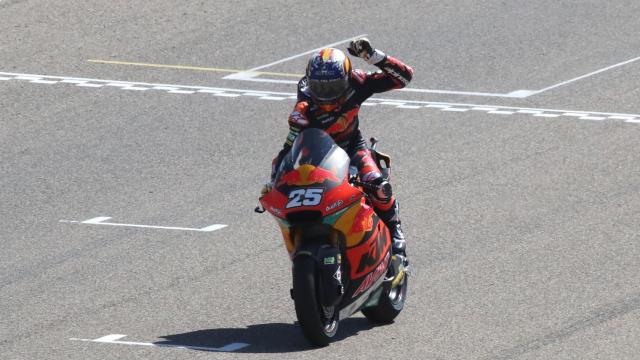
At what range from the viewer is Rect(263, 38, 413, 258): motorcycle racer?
11352 millimetres

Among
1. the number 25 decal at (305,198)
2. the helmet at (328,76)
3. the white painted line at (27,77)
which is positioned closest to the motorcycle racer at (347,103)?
the helmet at (328,76)

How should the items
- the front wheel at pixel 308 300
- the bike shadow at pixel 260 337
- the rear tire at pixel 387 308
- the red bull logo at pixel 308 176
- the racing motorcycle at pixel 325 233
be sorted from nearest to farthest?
the front wheel at pixel 308 300, the racing motorcycle at pixel 325 233, the red bull logo at pixel 308 176, the bike shadow at pixel 260 337, the rear tire at pixel 387 308

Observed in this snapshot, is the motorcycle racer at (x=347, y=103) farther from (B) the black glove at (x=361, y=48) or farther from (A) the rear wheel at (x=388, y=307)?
(A) the rear wheel at (x=388, y=307)

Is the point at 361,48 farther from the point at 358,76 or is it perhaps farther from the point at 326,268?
the point at 326,268

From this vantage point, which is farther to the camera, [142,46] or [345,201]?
[142,46]

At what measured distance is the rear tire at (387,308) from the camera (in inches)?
449

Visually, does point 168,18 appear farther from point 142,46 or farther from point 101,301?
point 101,301

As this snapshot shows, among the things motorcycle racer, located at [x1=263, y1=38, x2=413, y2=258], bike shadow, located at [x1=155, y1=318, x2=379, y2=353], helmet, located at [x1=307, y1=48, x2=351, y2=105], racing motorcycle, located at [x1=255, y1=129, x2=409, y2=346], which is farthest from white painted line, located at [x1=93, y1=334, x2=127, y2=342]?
helmet, located at [x1=307, y1=48, x2=351, y2=105]

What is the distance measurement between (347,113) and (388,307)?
62.0 inches

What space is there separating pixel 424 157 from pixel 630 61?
592 cm

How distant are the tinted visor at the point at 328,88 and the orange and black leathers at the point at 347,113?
108 mm

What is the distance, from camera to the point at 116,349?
10.8m

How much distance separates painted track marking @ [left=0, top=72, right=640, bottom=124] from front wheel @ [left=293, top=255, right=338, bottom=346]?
913cm

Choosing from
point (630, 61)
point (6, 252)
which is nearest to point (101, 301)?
point (6, 252)
